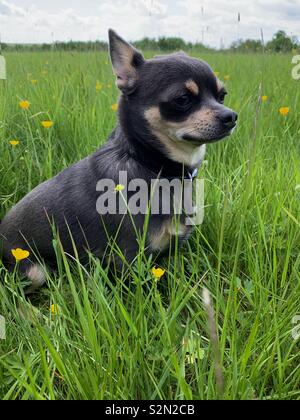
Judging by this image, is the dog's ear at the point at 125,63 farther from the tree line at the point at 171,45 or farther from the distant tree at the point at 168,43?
the distant tree at the point at 168,43

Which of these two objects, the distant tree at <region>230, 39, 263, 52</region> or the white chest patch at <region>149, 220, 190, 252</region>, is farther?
the distant tree at <region>230, 39, 263, 52</region>

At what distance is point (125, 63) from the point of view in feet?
6.64

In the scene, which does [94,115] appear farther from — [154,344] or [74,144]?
[154,344]

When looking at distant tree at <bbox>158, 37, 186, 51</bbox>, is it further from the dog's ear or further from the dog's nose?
the dog's nose

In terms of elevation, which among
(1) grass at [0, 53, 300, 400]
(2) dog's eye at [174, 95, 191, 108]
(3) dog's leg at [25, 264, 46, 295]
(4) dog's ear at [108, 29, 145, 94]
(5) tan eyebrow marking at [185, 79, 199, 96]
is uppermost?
(4) dog's ear at [108, 29, 145, 94]

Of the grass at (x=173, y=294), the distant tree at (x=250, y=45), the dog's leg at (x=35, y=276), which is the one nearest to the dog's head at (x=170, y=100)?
the grass at (x=173, y=294)

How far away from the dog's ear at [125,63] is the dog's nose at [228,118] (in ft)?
1.44

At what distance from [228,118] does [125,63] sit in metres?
0.55

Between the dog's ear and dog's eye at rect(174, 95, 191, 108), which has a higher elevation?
the dog's ear

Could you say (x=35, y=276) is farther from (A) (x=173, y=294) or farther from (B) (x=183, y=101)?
(B) (x=183, y=101)

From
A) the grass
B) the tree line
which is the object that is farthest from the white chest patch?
the tree line

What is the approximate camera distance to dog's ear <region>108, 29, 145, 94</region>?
6.61ft

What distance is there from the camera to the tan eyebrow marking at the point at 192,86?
193 cm
